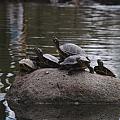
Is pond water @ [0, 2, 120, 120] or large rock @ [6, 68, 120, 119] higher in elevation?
large rock @ [6, 68, 120, 119]

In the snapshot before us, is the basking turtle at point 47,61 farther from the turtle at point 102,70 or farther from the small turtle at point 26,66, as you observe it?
the turtle at point 102,70

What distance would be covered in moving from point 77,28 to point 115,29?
5.84 ft

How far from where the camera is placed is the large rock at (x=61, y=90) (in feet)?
27.9

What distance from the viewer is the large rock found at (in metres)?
8.52

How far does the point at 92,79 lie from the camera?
8.77 m

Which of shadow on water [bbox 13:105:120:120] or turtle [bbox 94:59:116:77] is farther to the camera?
turtle [bbox 94:59:116:77]

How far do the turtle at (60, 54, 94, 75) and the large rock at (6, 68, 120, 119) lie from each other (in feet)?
0.36

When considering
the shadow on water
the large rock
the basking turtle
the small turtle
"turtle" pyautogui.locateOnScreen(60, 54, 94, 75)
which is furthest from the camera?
the basking turtle

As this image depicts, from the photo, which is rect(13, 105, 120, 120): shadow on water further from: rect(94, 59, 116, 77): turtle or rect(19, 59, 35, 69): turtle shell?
rect(19, 59, 35, 69): turtle shell

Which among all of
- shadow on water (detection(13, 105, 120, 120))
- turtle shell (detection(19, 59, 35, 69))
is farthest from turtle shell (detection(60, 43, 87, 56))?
shadow on water (detection(13, 105, 120, 120))

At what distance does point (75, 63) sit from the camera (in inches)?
345

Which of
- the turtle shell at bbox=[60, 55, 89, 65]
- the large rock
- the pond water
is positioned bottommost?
the pond water

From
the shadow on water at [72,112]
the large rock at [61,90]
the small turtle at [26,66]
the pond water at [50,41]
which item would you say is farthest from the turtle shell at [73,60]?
the pond water at [50,41]

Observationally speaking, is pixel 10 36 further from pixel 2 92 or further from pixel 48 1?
pixel 48 1
